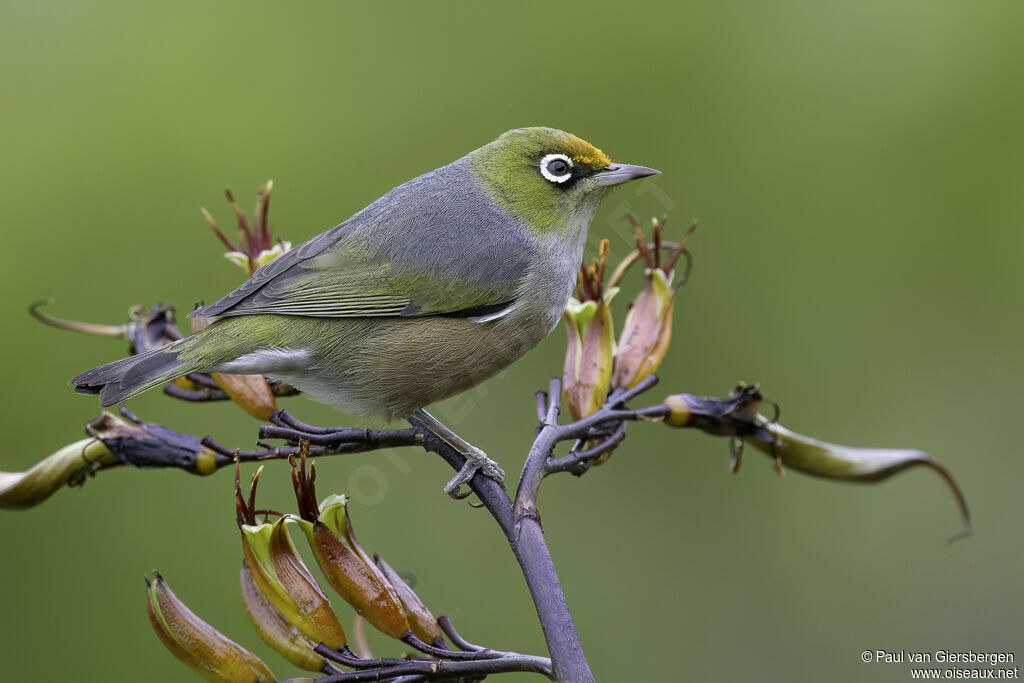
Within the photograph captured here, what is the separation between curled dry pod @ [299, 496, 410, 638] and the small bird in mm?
873

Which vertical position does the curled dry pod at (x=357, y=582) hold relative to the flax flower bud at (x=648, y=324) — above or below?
below

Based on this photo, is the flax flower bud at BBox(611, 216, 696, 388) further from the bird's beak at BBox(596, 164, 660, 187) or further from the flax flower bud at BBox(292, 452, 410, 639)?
the flax flower bud at BBox(292, 452, 410, 639)

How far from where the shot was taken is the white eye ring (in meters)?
4.30

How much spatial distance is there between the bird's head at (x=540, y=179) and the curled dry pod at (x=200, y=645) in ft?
7.02

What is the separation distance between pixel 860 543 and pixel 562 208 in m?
3.09

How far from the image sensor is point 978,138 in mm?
6117

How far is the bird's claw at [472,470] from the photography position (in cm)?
345

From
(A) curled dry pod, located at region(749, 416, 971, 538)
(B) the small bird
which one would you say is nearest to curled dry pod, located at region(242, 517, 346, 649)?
(B) the small bird

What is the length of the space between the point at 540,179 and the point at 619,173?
0.38 m

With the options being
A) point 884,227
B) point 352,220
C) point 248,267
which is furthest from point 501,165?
point 884,227

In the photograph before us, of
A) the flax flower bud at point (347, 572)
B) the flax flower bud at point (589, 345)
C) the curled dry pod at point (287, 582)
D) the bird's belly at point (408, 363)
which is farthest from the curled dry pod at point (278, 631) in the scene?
the flax flower bud at point (589, 345)

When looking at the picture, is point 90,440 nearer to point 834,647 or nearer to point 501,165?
point 501,165

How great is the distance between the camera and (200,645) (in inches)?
119

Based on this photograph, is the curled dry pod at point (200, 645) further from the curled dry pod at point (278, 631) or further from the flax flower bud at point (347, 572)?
the flax flower bud at point (347, 572)
